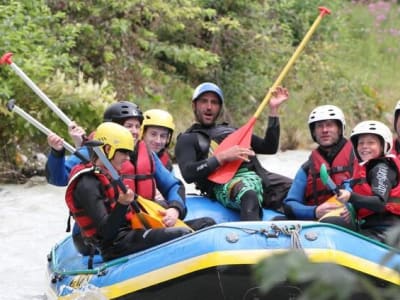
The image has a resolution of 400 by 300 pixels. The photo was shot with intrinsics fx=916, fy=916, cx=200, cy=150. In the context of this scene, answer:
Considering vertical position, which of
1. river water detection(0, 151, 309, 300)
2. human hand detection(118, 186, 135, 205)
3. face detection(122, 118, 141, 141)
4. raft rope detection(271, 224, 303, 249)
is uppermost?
face detection(122, 118, 141, 141)

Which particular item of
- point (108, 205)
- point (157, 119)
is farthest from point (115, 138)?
point (157, 119)

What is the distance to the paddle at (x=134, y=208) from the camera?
3806 millimetres

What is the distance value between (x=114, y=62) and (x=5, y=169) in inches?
100

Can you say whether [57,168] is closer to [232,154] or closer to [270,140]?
[232,154]

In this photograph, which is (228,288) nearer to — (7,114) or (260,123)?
(7,114)

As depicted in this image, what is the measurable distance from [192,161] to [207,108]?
298mm

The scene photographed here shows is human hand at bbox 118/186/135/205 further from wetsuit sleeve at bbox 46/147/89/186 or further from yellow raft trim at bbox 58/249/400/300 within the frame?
wetsuit sleeve at bbox 46/147/89/186

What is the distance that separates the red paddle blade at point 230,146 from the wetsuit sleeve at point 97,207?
97 cm

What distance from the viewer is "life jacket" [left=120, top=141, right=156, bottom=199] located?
4.30 meters

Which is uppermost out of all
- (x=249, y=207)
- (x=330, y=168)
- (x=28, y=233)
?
(x=330, y=168)

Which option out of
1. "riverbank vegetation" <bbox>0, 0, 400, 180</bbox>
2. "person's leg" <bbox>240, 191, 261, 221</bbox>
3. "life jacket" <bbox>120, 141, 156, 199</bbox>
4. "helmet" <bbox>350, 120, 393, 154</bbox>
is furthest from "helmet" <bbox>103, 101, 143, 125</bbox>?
"riverbank vegetation" <bbox>0, 0, 400, 180</bbox>

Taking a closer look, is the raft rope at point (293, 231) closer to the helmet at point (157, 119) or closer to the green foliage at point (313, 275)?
the helmet at point (157, 119)

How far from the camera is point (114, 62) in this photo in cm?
1076

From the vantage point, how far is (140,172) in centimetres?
433
